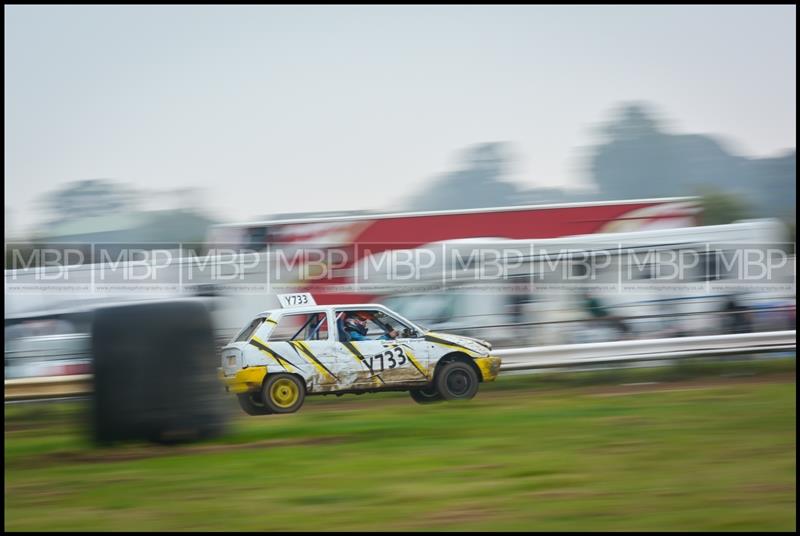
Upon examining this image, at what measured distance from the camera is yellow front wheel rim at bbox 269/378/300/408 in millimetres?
11469

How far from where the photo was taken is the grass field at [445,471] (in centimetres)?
613

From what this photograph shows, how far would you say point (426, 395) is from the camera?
493 inches

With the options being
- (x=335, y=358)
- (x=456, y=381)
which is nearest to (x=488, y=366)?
(x=456, y=381)

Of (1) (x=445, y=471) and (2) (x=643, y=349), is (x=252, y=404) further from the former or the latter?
(2) (x=643, y=349)

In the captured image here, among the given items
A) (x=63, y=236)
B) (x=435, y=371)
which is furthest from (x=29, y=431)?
(x=63, y=236)

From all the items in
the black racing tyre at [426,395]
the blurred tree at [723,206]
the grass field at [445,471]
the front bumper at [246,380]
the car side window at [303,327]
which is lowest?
the grass field at [445,471]

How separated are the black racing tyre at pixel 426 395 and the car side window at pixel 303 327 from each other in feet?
4.86

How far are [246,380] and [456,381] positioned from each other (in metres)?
2.72

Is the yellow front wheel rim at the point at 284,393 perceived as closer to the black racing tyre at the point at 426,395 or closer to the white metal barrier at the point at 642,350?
the black racing tyre at the point at 426,395

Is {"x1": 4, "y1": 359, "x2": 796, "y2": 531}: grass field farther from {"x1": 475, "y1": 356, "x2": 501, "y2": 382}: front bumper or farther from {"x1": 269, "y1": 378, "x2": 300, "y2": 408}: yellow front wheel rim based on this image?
{"x1": 475, "y1": 356, "x2": 501, "y2": 382}: front bumper

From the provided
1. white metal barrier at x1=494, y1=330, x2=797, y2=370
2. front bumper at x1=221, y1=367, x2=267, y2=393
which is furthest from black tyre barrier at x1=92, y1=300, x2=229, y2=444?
white metal barrier at x1=494, y1=330, x2=797, y2=370

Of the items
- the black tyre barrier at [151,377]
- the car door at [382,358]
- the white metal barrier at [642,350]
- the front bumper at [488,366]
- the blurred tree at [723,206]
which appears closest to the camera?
the black tyre barrier at [151,377]

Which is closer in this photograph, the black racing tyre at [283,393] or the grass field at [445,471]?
the grass field at [445,471]

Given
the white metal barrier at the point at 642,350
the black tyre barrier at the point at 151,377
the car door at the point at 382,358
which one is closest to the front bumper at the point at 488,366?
the white metal barrier at the point at 642,350
